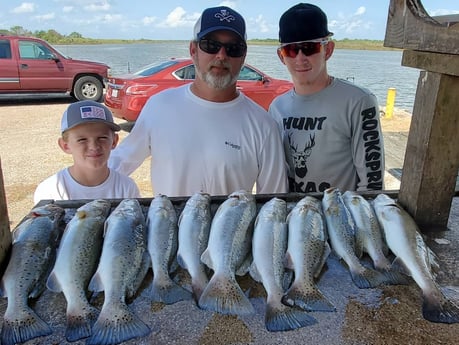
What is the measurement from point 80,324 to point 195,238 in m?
0.65

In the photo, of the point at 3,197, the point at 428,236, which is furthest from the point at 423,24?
the point at 3,197

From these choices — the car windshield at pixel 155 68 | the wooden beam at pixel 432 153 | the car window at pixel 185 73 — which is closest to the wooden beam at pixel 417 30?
the wooden beam at pixel 432 153

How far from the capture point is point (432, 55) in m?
2.04

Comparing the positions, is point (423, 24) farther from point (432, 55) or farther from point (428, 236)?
point (428, 236)

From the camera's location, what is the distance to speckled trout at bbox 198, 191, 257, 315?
5.39 feet

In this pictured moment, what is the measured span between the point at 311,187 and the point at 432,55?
131 cm

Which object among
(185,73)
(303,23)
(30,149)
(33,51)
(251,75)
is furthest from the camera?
(33,51)

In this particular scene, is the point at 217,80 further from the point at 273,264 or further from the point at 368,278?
the point at 368,278

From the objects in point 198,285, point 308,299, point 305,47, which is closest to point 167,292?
point 198,285

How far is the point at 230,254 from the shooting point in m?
1.87

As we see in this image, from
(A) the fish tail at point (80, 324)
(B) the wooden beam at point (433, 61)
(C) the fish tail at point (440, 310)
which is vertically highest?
(B) the wooden beam at point (433, 61)

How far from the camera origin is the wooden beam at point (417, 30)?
1889 millimetres

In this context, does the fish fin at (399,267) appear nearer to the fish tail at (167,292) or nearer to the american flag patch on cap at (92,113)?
the fish tail at (167,292)

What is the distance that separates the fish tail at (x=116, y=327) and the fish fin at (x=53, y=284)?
26cm
